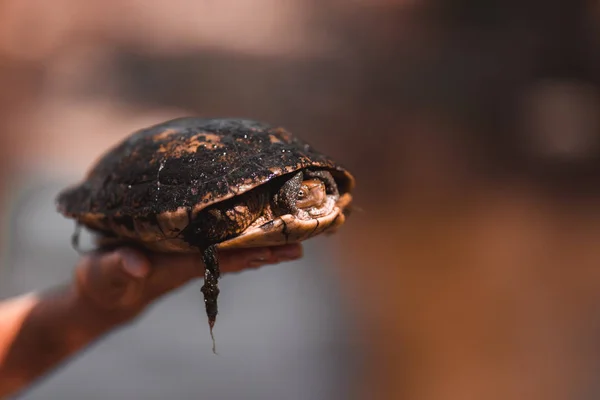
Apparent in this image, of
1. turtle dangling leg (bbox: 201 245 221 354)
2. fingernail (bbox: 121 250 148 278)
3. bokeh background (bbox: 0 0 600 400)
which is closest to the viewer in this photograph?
turtle dangling leg (bbox: 201 245 221 354)

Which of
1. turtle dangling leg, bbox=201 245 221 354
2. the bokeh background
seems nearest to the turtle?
turtle dangling leg, bbox=201 245 221 354

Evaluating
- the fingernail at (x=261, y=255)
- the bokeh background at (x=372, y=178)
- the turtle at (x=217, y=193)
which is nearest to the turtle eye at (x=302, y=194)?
the turtle at (x=217, y=193)

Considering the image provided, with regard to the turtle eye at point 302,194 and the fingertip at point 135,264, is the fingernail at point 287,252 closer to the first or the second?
the turtle eye at point 302,194

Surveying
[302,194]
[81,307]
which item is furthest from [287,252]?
[81,307]

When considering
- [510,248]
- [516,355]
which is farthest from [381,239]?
[516,355]

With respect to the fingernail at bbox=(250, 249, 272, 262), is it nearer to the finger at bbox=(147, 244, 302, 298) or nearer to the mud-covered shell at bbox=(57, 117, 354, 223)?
the finger at bbox=(147, 244, 302, 298)

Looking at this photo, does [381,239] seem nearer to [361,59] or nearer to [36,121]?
[361,59]

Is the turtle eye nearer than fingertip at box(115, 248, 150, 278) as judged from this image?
Yes
